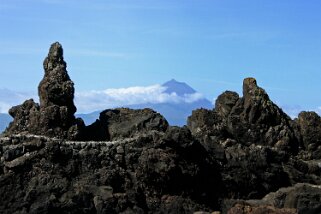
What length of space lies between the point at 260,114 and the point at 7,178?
17176mm

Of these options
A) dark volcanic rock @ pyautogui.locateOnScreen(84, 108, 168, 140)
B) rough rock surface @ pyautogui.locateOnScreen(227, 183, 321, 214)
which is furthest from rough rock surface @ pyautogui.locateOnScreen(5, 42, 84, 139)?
rough rock surface @ pyautogui.locateOnScreen(227, 183, 321, 214)

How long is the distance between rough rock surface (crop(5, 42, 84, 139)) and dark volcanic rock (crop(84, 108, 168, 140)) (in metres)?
1.29

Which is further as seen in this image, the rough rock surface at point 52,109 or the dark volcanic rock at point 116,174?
the rough rock surface at point 52,109

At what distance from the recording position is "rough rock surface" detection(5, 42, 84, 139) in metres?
37.7

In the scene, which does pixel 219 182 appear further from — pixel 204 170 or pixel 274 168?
pixel 274 168

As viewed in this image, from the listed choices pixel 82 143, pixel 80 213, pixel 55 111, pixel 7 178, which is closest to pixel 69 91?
pixel 55 111

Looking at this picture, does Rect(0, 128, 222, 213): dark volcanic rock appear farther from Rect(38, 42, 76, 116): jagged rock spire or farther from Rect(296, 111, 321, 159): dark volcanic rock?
Rect(296, 111, 321, 159): dark volcanic rock

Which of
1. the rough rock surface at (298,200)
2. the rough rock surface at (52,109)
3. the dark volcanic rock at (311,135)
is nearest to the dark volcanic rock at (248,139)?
the dark volcanic rock at (311,135)

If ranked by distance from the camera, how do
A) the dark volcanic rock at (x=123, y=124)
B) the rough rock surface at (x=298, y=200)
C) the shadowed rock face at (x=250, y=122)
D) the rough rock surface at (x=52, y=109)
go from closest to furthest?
the rough rock surface at (x=298, y=200)
the rough rock surface at (x=52, y=109)
the dark volcanic rock at (x=123, y=124)
the shadowed rock face at (x=250, y=122)

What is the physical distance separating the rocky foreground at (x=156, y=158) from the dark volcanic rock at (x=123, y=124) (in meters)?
0.07

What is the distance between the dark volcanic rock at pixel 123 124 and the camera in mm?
38156

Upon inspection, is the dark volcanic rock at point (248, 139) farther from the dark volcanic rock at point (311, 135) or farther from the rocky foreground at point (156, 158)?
the dark volcanic rock at point (311, 135)

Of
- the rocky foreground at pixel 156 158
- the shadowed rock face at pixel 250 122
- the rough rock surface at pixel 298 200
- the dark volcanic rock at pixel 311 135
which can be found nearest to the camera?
the rough rock surface at pixel 298 200

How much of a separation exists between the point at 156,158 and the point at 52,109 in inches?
320
